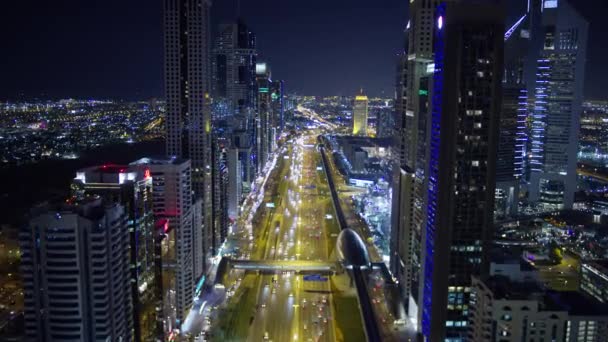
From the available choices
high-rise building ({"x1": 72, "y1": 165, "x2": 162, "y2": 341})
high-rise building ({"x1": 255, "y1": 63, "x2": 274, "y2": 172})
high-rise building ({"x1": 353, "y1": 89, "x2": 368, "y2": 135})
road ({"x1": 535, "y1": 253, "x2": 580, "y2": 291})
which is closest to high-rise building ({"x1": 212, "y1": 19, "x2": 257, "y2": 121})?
high-rise building ({"x1": 255, "y1": 63, "x2": 274, "y2": 172})

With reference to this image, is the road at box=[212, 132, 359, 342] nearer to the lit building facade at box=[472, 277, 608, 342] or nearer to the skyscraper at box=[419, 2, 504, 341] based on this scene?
the skyscraper at box=[419, 2, 504, 341]

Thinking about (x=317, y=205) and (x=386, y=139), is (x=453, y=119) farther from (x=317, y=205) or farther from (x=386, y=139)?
(x=386, y=139)

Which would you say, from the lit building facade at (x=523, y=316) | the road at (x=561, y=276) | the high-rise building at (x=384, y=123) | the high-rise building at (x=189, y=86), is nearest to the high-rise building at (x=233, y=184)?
the high-rise building at (x=189, y=86)

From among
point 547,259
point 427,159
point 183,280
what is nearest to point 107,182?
point 183,280

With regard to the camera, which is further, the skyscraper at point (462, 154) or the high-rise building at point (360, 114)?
the high-rise building at point (360, 114)

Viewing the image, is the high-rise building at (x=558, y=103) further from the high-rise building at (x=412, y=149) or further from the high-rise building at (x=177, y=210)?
the high-rise building at (x=177, y=210)

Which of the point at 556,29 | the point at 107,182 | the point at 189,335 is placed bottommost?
the point at 189,335

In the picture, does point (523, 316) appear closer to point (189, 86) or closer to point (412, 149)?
point (412, 149)
